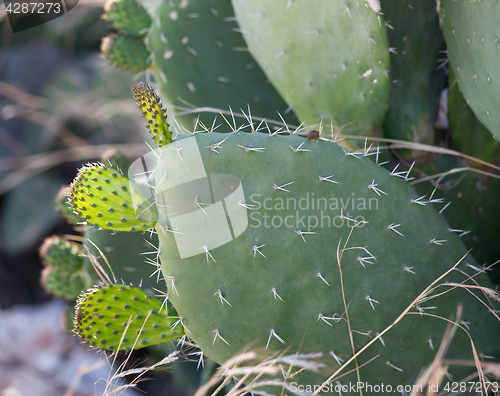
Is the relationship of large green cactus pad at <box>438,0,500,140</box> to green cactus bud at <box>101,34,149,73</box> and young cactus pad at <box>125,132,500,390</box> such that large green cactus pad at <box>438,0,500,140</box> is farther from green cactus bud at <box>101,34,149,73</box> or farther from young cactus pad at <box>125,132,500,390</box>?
green cactus bud at <box>101,34,149,73</box>

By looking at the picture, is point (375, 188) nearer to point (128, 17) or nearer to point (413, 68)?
point (413, 68)

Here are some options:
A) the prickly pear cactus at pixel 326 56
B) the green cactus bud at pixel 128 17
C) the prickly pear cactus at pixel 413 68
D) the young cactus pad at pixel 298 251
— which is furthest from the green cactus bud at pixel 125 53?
the prickly pear cactus at pixel 413 68

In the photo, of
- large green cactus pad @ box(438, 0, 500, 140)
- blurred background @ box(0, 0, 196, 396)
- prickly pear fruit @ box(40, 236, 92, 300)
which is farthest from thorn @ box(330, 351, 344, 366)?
blurred background @ box(0, 0, 196, 396)

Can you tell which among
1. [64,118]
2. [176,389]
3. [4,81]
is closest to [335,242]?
[176,389]

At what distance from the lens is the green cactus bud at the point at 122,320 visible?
2.70ft

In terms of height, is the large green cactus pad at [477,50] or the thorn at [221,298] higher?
the large green cactus pad at [477,50]

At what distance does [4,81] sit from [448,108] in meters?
2.60

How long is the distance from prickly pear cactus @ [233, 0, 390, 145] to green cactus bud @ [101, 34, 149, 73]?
14.6 inches

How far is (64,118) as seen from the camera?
8.11 ft

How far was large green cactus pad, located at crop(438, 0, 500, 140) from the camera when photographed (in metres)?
0.88

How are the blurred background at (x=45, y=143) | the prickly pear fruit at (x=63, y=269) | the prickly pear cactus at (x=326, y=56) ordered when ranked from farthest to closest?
the blurred background at (x=45, y=143) < the prickly pear fruit at (x=63, y=269) < the prickly pear cactus at (x=326, y=56)

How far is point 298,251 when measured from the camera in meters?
0.84

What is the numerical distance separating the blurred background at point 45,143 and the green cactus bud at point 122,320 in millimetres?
1223

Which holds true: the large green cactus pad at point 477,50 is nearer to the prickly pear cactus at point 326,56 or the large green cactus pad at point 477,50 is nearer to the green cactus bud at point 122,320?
the prickly pear cactus at point 326,56
